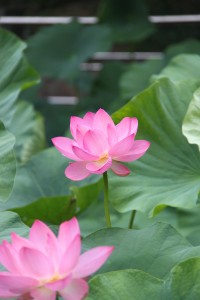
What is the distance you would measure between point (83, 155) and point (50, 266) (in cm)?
22

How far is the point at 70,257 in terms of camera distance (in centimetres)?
61

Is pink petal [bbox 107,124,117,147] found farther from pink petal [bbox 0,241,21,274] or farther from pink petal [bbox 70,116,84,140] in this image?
pink petal [bbox 0,241,21,274]

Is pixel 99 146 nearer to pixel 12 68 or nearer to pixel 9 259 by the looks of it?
pixel 9 259

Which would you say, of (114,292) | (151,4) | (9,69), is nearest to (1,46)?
(9,69)

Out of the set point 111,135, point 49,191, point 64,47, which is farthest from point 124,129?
point 64,47

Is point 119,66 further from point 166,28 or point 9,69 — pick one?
point 9,69

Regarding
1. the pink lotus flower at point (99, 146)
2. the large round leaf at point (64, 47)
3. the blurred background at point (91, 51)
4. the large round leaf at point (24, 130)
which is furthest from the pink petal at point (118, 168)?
the large round leaf at point (64, 47)

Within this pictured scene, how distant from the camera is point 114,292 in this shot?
2.44 ft

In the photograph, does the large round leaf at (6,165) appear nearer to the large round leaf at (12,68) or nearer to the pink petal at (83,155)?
the pink petal at (83,155)

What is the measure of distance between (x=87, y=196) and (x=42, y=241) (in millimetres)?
655

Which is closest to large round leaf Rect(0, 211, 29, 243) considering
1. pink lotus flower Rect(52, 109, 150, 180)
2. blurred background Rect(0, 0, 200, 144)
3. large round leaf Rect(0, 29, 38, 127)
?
pink lotus flower Rect(52, 109, 150, 180)

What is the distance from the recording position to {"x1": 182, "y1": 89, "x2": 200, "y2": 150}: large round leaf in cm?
105

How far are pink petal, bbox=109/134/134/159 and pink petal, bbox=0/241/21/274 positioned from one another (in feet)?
0.80

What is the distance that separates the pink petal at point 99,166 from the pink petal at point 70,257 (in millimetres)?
217
